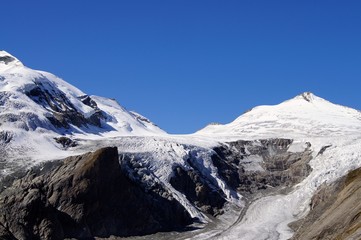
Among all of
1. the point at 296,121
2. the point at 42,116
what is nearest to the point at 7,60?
the point at 42,116

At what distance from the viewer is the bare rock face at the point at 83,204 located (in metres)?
73.5

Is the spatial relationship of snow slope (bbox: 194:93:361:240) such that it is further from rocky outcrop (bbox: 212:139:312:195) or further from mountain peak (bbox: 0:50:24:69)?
mountain peak (bbox: 0:50:24:69)

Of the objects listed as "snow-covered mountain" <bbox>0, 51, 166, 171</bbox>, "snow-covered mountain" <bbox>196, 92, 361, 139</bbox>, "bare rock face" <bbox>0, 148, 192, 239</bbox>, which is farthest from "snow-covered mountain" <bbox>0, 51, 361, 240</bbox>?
"snow-covered mountain" <bbox>196, 92, 361, 139</bbox>

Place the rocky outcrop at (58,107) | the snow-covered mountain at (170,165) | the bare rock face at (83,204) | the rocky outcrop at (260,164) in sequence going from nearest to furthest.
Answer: the bare rock face at (83,204) → the snow-covered mountain at (170,165) → the rocky outcrop at (260,164) → the rocky outcrop at (58,107)

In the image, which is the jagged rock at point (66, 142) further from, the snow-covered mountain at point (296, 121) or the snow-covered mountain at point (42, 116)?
the snow-covered mountain at point (296, 121)

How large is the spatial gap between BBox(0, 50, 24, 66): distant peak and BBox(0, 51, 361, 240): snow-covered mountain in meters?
0.33

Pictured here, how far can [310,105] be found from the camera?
189250 mm

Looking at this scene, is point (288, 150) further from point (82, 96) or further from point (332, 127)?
point (82, 96)

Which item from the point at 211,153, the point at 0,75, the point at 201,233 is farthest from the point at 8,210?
the point at 0,75

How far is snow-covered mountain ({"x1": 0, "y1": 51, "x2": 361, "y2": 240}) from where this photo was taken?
8269cm

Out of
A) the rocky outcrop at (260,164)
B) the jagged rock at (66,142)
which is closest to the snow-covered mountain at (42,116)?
the jagged rock at (66,142)

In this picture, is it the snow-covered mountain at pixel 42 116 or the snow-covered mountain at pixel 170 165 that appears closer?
the snow-covered mountain at pixel 170 165

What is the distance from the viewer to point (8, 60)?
157 m

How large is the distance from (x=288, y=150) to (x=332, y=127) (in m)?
25.0
